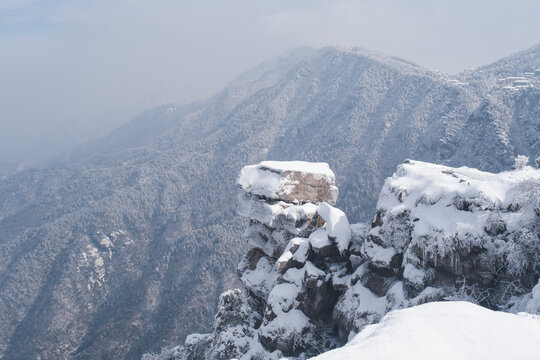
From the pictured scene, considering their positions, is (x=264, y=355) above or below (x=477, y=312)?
below

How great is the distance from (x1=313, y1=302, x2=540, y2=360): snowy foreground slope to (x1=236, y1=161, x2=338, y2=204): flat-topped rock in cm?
2742

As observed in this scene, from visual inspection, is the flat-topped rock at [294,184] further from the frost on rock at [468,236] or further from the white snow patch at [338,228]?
the frost on rock at [468,236]

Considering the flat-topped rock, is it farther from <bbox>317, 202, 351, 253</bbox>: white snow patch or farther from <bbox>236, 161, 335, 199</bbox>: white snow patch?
<bbox>317, 202, 351, 253</bbox>: white snow patch

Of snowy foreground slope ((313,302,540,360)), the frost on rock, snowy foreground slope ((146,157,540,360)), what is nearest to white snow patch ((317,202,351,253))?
snowy foreground slope ((146,157,540,360))

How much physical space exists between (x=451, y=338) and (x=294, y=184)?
1182 inches

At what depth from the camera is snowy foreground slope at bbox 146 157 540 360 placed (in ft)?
53.1

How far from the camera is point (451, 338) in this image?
1399cm

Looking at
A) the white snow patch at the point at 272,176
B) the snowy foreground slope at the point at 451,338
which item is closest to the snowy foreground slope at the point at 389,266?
the snowy foreground slope at the point at 451,338

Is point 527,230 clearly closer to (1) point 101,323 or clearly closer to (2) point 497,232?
(2) point 497,232

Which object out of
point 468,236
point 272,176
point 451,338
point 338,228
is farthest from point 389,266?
point 272,176

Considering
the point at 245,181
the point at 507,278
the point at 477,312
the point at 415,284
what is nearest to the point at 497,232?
the point at 507,278

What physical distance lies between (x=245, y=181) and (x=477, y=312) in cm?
3345

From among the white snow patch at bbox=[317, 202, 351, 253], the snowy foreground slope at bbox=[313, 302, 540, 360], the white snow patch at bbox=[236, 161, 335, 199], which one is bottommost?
the white snow patch at bbox=[317, 202, 351, 253]

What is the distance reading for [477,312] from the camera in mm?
15609
